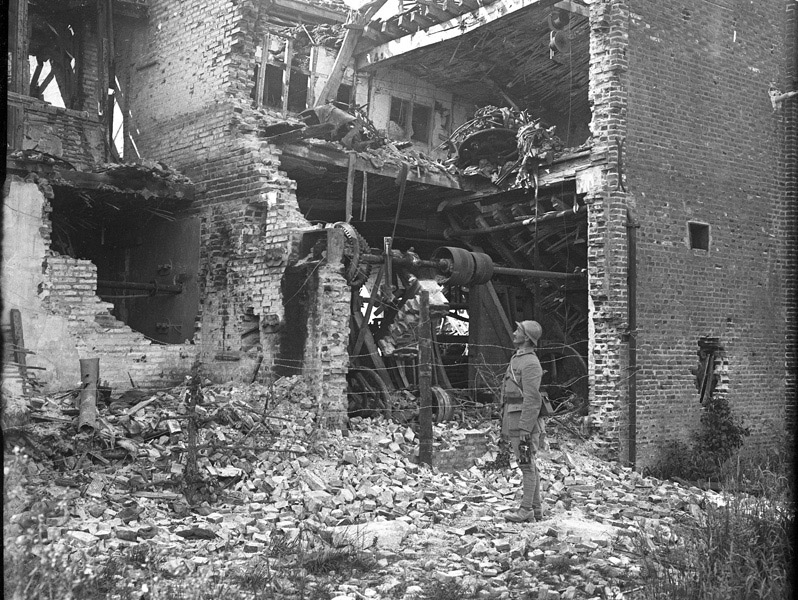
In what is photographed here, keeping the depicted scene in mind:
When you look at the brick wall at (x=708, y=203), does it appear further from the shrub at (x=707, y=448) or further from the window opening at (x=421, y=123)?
the window opening at (x=421, y=123)

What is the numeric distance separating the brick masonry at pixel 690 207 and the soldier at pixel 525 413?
13.9 ft

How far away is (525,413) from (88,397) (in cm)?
416

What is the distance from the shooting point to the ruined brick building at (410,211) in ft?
36.5

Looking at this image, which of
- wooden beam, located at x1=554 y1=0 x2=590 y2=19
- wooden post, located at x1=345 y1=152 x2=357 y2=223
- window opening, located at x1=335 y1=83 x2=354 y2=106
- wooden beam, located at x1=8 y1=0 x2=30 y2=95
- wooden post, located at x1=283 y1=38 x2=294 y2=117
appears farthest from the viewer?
window opening, located at x1=335 y1=83 x2=354 y2=106

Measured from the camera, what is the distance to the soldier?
311 inches

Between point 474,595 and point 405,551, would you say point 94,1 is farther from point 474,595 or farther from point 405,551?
point 474,595

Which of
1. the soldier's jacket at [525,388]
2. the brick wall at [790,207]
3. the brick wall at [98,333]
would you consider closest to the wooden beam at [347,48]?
the brick wall at [98,333]

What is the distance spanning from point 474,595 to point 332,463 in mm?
3549

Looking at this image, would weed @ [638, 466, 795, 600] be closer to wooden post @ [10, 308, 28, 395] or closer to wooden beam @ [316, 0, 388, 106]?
wooden post @ [10, 308, 28, 395]

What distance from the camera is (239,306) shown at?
38.5ft

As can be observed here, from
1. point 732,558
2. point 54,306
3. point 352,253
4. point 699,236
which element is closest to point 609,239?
point 699,236

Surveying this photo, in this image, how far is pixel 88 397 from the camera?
826cm

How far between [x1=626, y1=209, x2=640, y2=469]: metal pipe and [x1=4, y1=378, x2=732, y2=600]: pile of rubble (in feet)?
3.59

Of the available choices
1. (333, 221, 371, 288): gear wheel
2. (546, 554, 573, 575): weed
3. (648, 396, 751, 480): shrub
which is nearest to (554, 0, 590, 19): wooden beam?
(333, 221, 371, 288): gear wheel
